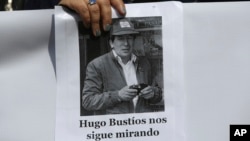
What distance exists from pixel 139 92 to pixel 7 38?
33 cm

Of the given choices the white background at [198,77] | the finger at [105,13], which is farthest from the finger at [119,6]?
the white background at [198,77]

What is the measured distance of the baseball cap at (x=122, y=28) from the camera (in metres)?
1.08

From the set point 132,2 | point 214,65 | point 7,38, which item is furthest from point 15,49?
point 214,65

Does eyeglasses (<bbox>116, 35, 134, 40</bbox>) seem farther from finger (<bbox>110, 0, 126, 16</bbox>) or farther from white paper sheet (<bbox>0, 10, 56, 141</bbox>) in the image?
white paper sheet (<bbox>0, 10, 56, 141</bbox>)

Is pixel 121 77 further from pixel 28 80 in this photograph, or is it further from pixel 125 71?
pixel 28 80

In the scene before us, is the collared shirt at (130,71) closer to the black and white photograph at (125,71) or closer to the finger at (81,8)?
the black and white photograph at (125,71)

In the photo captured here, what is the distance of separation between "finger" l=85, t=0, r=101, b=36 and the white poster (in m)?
0.03

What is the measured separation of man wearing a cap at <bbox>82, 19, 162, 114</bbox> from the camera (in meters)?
1.09

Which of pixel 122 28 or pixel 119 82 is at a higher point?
pixel 122 28

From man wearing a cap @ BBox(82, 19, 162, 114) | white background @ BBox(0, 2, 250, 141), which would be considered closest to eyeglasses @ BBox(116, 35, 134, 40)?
man wearing a cap @ BBox(82, 19, 162, 114)

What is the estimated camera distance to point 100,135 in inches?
43.0

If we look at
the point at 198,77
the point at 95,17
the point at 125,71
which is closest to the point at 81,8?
the point at 95,17

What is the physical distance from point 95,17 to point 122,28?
2.9 inches

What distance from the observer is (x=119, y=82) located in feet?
3.59
